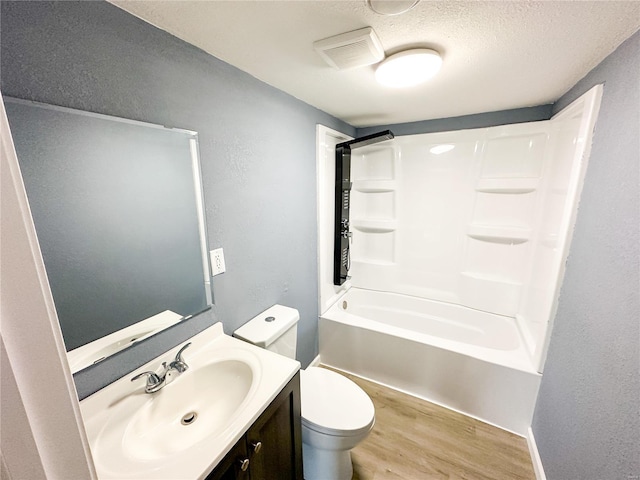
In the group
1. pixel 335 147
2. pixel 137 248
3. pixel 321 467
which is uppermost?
pixel 335 147

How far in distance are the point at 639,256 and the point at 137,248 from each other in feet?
5.89

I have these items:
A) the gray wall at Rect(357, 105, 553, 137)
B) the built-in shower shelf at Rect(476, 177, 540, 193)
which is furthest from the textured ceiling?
the built-in shower shelf at Rect(476, 177, 540, 193)

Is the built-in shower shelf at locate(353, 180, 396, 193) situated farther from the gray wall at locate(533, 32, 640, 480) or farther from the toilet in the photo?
the toilet

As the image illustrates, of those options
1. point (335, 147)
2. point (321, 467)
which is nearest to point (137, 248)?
point (321, 467)

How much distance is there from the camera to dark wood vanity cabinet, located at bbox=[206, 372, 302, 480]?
0.82m

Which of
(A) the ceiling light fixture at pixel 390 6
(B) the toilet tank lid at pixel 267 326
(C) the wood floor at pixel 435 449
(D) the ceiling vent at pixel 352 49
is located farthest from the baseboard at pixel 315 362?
(A) the ceiling light fixture at pixel 390 6

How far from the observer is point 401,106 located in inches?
76.4

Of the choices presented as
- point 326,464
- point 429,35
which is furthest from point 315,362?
point 429,35

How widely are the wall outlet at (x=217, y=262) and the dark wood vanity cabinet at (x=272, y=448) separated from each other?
0.62 metres

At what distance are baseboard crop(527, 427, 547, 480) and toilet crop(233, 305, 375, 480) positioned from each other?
1.01m

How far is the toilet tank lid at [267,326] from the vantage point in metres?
1.37

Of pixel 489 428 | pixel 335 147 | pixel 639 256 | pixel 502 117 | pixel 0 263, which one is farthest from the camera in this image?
pixel 335 147

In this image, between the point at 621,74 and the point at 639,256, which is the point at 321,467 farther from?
the point at 621,74

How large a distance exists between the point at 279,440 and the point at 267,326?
546 millimetres
